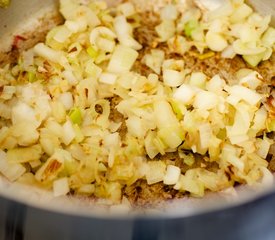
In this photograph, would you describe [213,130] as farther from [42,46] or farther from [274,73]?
[42,46]

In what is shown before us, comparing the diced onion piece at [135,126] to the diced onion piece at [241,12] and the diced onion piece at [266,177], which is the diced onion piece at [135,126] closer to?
the diced onion piece at [266,177]

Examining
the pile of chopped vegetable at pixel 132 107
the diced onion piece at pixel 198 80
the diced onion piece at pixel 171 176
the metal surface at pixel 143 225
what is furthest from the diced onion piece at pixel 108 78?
the metal surface at pixel 143 225

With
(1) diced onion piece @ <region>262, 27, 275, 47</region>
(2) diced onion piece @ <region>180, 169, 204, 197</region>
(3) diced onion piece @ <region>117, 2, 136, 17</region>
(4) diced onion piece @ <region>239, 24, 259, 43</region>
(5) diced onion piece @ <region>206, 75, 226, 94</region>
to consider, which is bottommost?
(2) diced onion piece @ <region>180, 169, 204, 197</region>

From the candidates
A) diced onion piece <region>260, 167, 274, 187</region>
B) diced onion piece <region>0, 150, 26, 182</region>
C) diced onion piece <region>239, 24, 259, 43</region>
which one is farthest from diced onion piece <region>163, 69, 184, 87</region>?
diced onion piece <region>0, 150, 26, 182</region>

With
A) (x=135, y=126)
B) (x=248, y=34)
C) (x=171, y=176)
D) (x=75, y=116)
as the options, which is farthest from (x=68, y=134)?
(x=248, y=34)

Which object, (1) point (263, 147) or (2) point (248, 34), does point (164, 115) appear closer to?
(1) point (263, 147)

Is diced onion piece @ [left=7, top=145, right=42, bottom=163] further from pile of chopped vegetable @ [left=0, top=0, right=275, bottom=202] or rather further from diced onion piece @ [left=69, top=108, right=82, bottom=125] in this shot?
diced onion piece @ [left=69, top=108, right=82, bottom=125]
